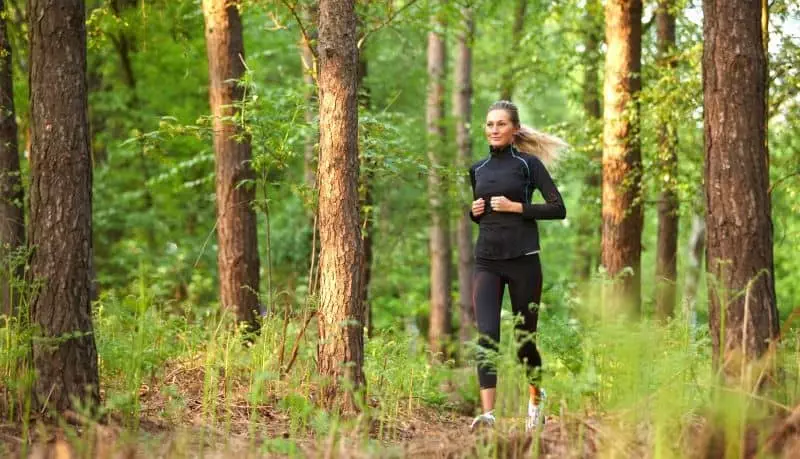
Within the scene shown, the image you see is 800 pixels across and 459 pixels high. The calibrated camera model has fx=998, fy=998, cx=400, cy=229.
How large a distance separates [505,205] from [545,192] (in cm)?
40

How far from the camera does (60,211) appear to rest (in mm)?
5688

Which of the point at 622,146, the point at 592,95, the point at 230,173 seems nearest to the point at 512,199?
the point at 230,173

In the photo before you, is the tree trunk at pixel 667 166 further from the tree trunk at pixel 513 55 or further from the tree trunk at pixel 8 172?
the tree trunk at pixel 8 172

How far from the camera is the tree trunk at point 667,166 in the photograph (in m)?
12.8

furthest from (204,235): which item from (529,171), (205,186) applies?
(529,171)

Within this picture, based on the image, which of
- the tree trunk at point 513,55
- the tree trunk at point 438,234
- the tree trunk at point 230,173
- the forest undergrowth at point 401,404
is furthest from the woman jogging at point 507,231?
the tree trunk at point 513,55

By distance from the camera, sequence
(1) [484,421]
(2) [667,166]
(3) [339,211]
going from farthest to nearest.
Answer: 1. (2) [667,166]
2. (3) [339,211]
3. (1) [484,421]

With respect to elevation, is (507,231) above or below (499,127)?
below

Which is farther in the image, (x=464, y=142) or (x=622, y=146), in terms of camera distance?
(x=464, y=142)

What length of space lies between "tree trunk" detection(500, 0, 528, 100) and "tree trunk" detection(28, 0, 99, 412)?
13609mm

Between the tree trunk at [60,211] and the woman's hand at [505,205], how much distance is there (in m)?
2.77

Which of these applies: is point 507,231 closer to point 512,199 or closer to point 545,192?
point 512,199

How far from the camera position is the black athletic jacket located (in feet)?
23.1

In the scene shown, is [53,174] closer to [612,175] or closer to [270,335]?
[270,335]
